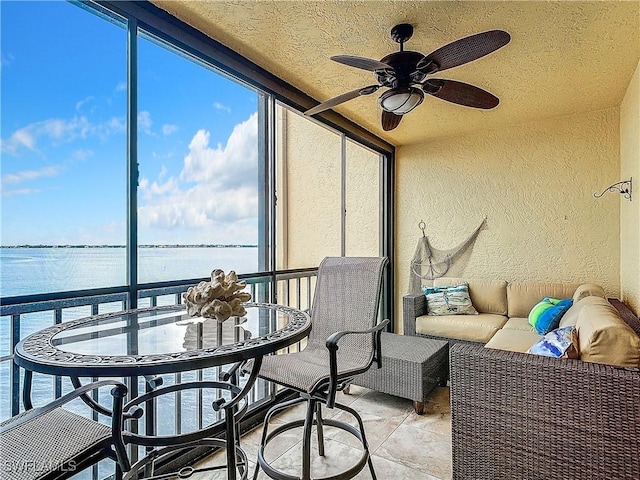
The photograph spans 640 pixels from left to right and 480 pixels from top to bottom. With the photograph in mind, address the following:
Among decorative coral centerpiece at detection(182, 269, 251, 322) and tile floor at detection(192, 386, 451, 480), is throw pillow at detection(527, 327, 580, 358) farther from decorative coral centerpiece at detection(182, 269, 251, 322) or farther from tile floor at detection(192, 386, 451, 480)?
decorative coral centerpiece at detection(182, 269, 251, 322)

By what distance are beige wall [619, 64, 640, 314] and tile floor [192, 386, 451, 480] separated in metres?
1.63

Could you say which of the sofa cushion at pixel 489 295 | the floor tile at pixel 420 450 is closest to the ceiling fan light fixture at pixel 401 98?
the floor tile at pixel 420 450

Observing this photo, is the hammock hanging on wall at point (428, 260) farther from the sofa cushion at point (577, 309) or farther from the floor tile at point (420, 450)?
the floor tile at point (420, 450)

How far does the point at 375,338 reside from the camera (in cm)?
192

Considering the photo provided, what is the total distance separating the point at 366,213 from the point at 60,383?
3473 mm

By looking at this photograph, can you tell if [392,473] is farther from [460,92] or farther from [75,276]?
[460,92]

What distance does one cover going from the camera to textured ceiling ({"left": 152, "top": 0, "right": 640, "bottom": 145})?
197cm

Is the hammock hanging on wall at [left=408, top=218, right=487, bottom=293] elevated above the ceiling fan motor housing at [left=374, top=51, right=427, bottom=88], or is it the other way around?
the ceiling fan motor housing at [left=374, top=51, right=427, bottom=88]

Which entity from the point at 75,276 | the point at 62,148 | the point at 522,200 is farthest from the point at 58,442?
the point at 522,200

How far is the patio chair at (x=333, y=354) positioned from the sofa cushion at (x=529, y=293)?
235cm

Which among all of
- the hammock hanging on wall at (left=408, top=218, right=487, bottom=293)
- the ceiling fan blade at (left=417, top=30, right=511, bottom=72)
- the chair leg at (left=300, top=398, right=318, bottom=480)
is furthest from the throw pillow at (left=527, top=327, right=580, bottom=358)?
the hammock hanging on wall at (left=408, top=218, right=487, bottom=293)

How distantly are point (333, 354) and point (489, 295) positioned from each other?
2825 mm

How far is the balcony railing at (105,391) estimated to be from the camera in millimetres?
1564

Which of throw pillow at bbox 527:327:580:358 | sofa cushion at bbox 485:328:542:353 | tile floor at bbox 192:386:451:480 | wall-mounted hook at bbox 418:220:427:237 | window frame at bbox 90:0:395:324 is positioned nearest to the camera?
throw pillow at bbox 527:327:580:358
